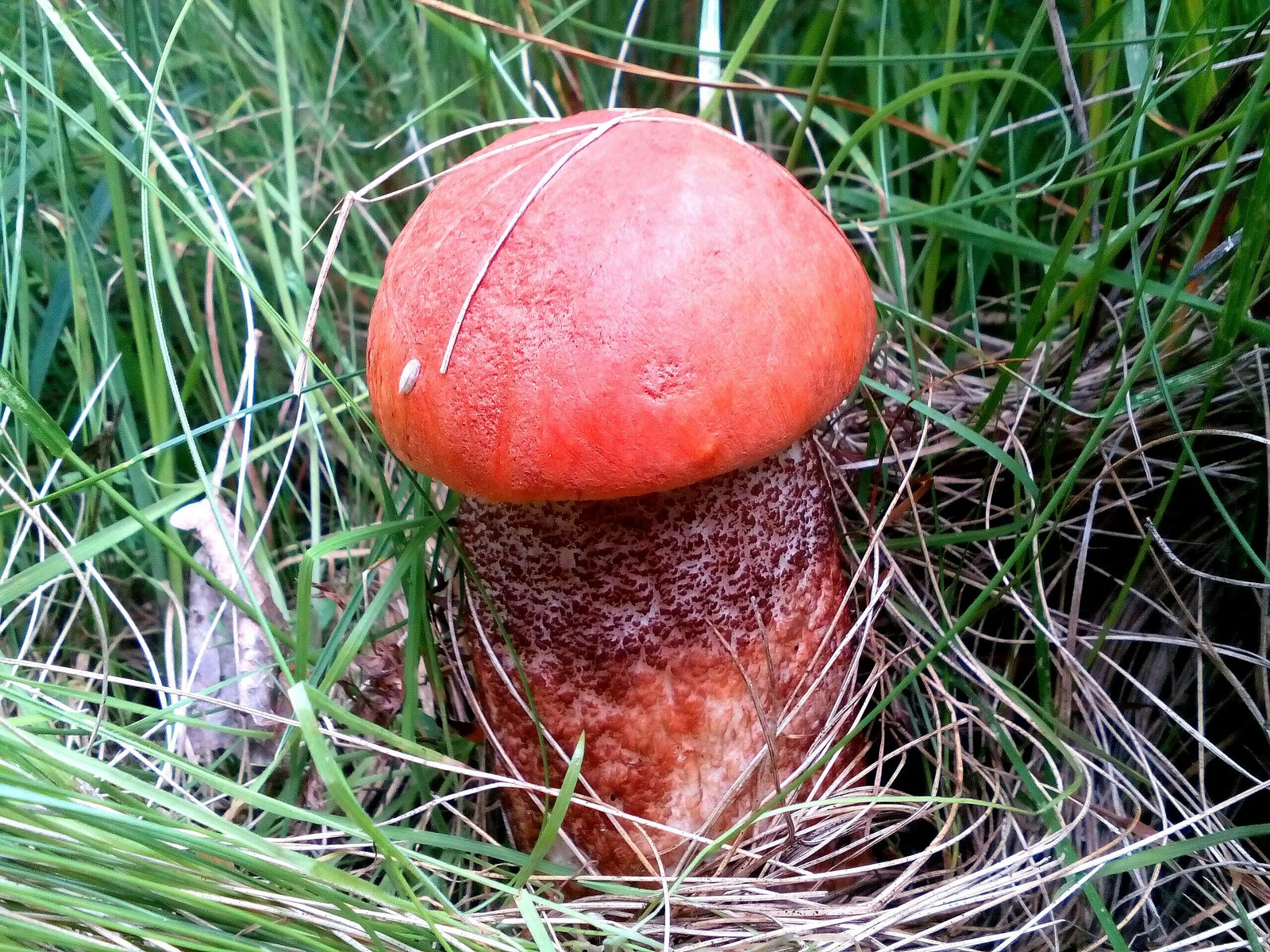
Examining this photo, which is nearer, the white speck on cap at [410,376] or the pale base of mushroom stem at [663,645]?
the white speck on cap at [410,376]

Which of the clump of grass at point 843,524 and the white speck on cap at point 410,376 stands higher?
the white speck on cap at point 410,376

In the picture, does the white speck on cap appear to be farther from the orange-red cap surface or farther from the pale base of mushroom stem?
the pale base of mushroom stem

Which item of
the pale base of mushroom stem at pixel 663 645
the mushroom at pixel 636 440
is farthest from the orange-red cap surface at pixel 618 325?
the pale base of mushroom stem at pixel 663 645

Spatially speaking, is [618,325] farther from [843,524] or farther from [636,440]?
[843,524]

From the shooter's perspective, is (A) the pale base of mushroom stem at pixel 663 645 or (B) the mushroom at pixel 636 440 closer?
(B) the mushroom at pixel 636 440

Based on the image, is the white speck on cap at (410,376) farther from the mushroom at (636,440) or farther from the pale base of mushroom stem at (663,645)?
the pale base of mushroom stem at (663,645)
